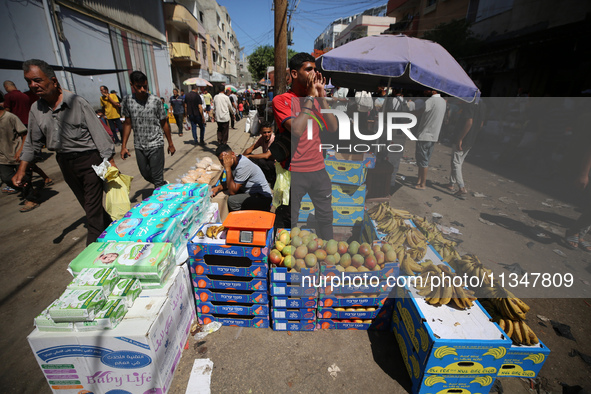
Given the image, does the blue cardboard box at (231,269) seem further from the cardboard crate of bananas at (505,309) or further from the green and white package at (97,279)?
the cardboard crate of bananas at (505,309)

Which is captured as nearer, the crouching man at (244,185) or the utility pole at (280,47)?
the crouching man at (244,185)

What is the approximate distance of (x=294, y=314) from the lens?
2.74 metres

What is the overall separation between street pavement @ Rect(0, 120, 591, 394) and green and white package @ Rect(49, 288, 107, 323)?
0.98 m

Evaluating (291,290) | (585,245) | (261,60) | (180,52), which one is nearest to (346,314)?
(291,290)

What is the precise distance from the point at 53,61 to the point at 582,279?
17466mm

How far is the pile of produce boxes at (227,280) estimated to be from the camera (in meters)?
2.54

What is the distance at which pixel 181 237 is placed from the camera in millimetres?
3094

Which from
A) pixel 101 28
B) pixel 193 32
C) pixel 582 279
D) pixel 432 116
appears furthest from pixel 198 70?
pixel 582 279

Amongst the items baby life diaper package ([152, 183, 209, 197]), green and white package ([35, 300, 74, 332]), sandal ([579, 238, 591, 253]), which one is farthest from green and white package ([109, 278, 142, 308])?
sandal ([579, 238, 591, 253])

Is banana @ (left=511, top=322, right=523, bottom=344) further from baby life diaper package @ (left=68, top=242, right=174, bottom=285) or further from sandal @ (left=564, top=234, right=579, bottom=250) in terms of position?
sandal @ (left=564, top=234, right=579, bottom=250)

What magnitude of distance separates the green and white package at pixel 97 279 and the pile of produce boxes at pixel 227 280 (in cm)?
66

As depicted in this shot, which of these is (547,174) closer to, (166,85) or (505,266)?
(505,266)

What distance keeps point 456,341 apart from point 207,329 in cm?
242

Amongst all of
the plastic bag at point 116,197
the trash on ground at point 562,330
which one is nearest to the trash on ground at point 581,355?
the trash on ground at point 562,330
